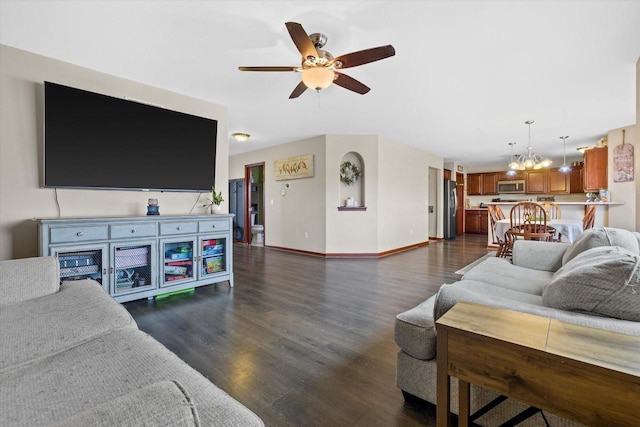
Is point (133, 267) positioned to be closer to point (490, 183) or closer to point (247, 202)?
point (247, 202)

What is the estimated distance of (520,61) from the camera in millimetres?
2723

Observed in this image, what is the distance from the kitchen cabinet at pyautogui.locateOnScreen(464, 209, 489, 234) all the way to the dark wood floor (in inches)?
242

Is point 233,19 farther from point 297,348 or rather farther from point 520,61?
point 520,61

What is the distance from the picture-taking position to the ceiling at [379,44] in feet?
6.68

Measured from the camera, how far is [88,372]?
917 mm

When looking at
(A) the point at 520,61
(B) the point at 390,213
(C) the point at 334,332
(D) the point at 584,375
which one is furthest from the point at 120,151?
(B) the point at 390,213

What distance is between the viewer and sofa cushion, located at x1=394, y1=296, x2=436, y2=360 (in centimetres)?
132

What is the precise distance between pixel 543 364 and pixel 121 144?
3.53 m

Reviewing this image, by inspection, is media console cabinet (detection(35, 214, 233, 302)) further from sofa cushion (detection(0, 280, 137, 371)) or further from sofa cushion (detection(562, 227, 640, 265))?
sofa cushion (detection(562, 227, 640, 265))

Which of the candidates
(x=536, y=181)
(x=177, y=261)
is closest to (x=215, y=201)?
(x=177, y=261)

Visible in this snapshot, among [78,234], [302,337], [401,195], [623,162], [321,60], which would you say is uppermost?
[321,60]

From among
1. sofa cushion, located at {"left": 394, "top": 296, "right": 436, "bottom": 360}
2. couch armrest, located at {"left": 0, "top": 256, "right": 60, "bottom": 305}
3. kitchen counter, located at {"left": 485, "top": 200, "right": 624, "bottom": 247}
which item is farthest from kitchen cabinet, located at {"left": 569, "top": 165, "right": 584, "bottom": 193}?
couch armrest, located at {"left": 0, "top": 256, "right": 60, "bottom": 305}

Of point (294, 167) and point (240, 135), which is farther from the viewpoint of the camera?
point (294, 167)

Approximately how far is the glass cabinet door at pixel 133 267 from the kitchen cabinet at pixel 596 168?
7.55m
